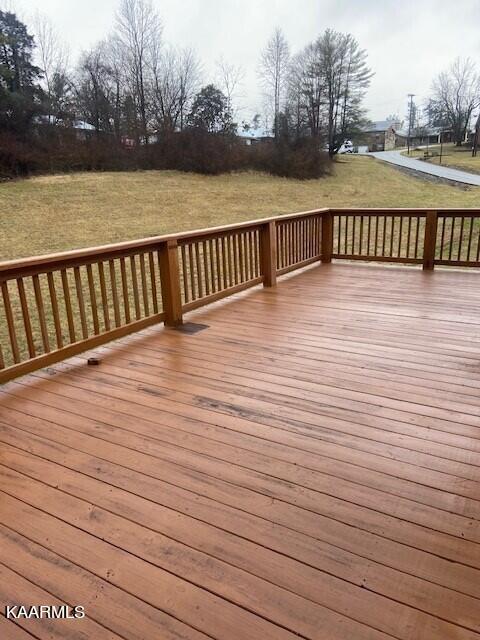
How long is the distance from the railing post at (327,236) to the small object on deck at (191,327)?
10.8 ft

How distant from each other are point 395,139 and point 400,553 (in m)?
58.8

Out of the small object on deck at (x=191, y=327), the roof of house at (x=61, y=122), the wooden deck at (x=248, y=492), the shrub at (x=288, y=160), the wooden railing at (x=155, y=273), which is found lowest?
the small object on deck at (x=191, y=327)

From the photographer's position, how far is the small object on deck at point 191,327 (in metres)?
4.06

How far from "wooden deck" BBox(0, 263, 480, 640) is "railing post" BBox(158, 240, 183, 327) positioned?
24.6 inches

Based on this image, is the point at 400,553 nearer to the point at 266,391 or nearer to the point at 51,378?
the point at 266,391

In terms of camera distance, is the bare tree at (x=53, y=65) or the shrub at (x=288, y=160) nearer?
the bare tree at (x=53, y=65)

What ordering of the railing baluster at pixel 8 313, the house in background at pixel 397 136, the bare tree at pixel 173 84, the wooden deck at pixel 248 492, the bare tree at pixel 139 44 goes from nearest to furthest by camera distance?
the wooden deck at pixel 248 492, the railing baluster at pixel 8 313, the bare tree at pixel 139 44, the bare tree at pixel 173 84, the house in background at pixel 397 136

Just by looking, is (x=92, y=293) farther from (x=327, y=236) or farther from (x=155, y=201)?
(x=155, y=201)

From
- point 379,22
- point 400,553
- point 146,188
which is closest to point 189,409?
point 400,553

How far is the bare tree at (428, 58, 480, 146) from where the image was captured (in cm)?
2761

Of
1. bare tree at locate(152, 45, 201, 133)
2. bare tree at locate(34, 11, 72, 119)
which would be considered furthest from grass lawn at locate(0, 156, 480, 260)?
bare tree at locate(34, 11, 72, 119)

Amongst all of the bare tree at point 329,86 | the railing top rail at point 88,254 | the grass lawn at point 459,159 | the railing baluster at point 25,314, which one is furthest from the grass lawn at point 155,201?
the grass lawn at point 459,159

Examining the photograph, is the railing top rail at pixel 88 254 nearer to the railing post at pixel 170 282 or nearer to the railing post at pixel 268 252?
the railing post at pixel 170 282

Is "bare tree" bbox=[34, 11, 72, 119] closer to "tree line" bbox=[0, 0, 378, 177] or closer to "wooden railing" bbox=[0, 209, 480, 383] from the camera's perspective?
"tree line" bbox=[0, 0, 378, 177]
